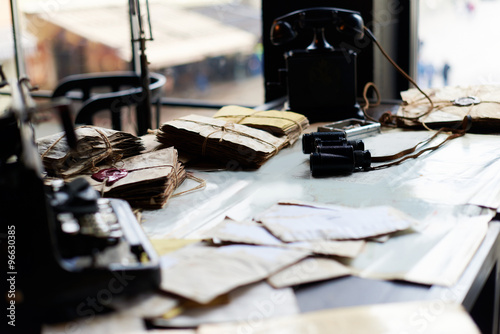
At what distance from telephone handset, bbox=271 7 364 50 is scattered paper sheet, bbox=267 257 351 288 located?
1354mm

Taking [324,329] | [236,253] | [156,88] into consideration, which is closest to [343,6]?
[156,88]

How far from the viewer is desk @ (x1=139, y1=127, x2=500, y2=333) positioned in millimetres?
842

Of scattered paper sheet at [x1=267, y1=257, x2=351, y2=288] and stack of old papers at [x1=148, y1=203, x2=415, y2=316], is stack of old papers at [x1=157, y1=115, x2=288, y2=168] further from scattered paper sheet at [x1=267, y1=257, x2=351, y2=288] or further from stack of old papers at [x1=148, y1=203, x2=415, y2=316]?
scattered paper sheet at [x1=267, y1=257, x2=351, y2=288]

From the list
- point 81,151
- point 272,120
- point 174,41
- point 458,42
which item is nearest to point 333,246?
point 81,151

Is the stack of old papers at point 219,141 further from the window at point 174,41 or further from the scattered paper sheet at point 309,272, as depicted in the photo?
the window at point 174,41

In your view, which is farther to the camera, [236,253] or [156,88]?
[156,88]

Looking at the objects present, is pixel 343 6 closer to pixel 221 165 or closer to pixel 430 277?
pixel 221 165

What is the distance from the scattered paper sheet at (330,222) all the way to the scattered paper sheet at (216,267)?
3.4 inches

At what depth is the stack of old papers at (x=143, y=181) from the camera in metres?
1.26

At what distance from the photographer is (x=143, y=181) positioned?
1.26 meters

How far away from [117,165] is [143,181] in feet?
0.68

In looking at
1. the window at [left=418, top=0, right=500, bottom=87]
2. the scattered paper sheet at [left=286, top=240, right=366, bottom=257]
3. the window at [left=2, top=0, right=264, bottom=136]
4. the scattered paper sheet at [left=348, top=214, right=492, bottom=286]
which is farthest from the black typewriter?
the window at [left=2, top=0, right=264, bottom=136]

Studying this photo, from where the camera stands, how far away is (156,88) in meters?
2.70

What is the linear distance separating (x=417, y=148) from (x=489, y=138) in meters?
0.30
